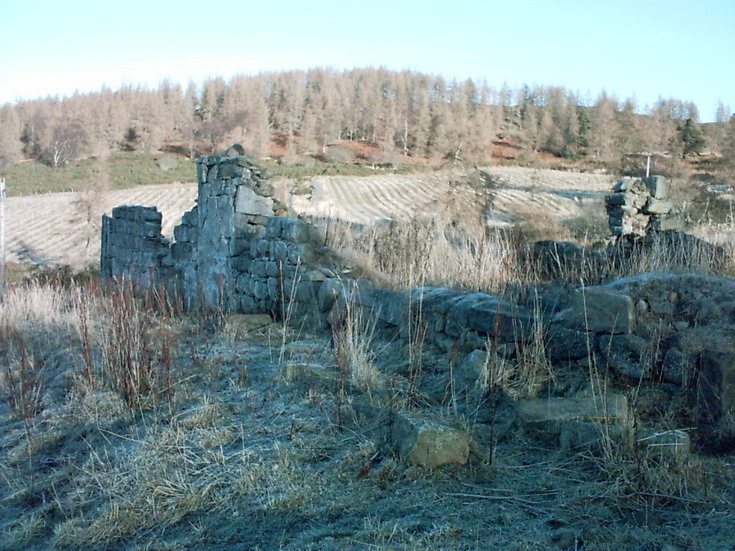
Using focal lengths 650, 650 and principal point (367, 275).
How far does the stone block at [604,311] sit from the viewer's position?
14.3 ft

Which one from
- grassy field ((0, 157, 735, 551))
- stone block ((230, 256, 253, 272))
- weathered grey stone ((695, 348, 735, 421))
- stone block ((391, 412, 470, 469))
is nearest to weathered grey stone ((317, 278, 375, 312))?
grassy field ((0, 157, 735, 551))

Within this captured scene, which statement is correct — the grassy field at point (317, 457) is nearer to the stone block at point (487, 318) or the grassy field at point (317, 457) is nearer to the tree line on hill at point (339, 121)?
the stone block at point (487, 318)

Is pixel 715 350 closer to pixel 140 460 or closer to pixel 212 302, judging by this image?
pixel 140 460

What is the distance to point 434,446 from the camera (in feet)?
11.4

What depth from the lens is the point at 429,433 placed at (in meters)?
3.48

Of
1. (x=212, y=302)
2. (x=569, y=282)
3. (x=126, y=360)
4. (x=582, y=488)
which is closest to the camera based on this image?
(x=582, y=488)

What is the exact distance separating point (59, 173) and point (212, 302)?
111 ft

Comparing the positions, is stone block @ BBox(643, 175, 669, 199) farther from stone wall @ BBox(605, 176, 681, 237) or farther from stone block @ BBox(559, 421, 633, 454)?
stone block @ BBox(559, 421, 633, 454)

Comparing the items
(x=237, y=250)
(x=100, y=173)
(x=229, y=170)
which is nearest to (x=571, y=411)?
(x=237, y=250)

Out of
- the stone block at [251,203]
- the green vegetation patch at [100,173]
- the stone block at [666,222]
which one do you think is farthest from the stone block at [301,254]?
the green vegetation patch at [100,173]

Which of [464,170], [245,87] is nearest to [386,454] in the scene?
[464,170]

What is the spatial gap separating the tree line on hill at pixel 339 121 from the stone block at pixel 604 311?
3190 centimetres

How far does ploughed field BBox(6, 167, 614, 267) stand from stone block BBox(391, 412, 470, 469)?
13.9 metres

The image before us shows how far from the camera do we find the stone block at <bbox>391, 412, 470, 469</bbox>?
3.47 m
